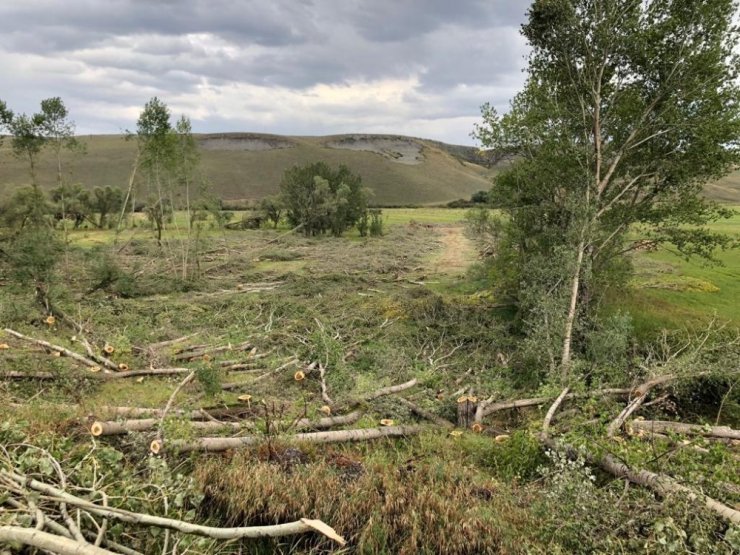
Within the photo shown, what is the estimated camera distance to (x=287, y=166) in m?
100

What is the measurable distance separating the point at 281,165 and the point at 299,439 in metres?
100

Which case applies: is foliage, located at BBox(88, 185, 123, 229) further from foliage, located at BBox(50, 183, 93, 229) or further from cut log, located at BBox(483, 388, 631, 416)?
cut log, located at BBox(483, 388, 631, 416)

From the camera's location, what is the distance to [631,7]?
13180 millimetres

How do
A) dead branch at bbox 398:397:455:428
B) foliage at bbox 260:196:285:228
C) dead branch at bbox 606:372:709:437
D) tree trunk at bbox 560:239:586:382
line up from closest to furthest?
dead branch at bbox 606:372:709:437, dead branch at bbox 398:397:455:428, tree trunk at bbox 560:239:586:382, foliage at bbox 260:196:285:228

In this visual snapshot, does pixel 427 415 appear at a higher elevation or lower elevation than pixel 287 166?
lower

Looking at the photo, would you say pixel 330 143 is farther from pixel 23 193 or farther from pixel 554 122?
pixel 554 122

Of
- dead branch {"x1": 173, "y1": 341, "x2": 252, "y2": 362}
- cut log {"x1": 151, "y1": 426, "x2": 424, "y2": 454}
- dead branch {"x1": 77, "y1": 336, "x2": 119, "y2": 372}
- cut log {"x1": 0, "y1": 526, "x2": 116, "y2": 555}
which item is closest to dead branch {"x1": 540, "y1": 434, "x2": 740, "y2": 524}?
cut log {"x1": 151, "y1": 426, "x2": 424, "y2": 454}

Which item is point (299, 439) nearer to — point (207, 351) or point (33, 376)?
point (33, 376)

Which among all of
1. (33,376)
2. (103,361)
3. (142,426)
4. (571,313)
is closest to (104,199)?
(103,361)

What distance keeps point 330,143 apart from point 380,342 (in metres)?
137

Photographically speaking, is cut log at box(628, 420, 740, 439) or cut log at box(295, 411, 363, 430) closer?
cut log at box(295, 411, 363, 430)

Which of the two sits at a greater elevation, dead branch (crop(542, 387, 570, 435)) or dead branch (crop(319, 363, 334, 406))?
dead branch (crop(542, 387, 570, 435))

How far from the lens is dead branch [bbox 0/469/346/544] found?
4.41 meters

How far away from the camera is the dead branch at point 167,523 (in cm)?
441
